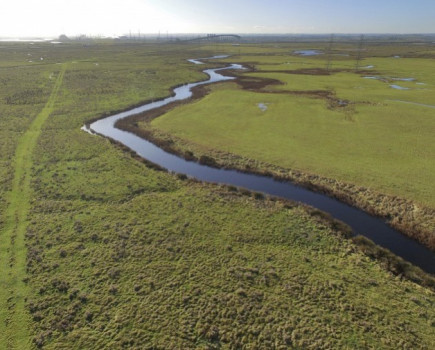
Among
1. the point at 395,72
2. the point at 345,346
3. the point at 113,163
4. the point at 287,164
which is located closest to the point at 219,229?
the point at 345,346

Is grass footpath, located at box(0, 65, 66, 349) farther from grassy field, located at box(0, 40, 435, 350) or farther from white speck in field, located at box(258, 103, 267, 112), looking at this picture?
white speck in field, located at box(258, 103, 267, 112)

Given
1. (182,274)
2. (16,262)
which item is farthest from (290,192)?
(16,262)

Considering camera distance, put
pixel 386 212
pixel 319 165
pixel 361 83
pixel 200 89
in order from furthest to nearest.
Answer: pixel 361 83, pixel 200 89, pixel 319 165, pixel 386 212

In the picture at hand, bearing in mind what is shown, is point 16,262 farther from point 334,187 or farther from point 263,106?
point 263,106

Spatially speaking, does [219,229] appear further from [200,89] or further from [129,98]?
[200,89]

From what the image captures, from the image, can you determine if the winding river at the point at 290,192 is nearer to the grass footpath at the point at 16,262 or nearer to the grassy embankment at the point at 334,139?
the grassy embankment at the point at 334,139

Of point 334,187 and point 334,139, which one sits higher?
point 334,139
